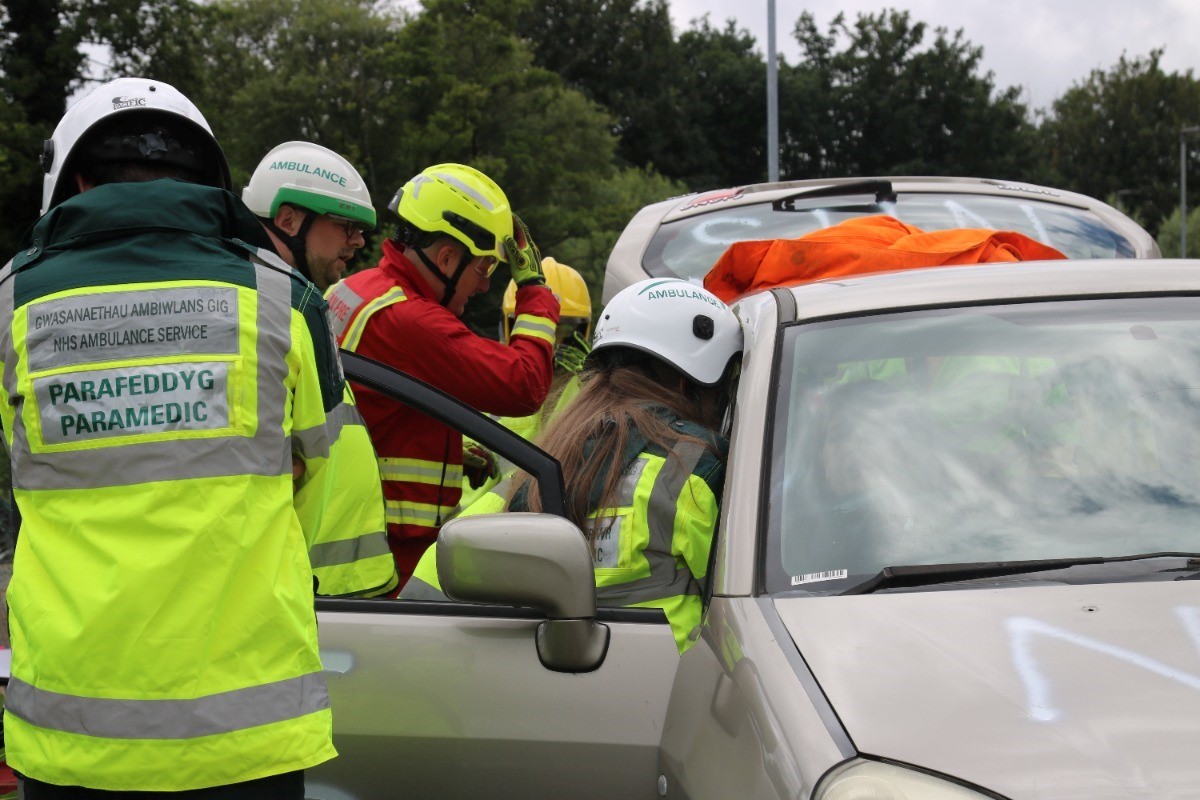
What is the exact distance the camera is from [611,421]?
9.70 feet

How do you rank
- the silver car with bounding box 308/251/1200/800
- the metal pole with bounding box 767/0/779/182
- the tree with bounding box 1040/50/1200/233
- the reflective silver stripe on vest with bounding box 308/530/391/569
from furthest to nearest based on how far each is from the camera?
the tree with bounding box 1040/50/1200/233 → the metal pole with bounding box 767/0/779/182 → the reflective silver stripe on vest with bounding box 308/530/391/569 → the silver car with bounding box 308/251/1200/800

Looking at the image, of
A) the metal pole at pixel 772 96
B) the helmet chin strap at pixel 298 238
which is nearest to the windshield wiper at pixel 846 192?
the helmet chin strap at pixel 298 238

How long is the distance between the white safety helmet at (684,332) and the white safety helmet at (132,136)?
1077 millimetres

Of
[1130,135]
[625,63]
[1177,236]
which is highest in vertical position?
[625,63]

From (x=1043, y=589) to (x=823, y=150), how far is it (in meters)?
69.8

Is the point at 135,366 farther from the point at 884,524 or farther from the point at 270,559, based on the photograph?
the point at 884,524

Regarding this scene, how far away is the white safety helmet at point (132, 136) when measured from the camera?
7.56ft

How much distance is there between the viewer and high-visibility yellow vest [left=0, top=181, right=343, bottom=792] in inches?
81.0

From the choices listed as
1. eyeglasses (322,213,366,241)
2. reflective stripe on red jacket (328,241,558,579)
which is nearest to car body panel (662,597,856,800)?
reflective stripe on red jacket (328,241,558,579)

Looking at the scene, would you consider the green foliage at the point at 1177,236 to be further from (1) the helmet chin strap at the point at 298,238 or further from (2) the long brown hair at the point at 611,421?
(2) the long brown hair at the point at 611,421

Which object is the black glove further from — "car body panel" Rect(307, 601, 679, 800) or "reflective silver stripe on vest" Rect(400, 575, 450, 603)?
"car body panel" Rect(307, 601, 679, 800)

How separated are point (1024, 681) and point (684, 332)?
1396mm

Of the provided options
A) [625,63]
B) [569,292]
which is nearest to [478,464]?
[569,292]

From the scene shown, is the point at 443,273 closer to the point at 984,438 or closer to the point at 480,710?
the point at 480,710
